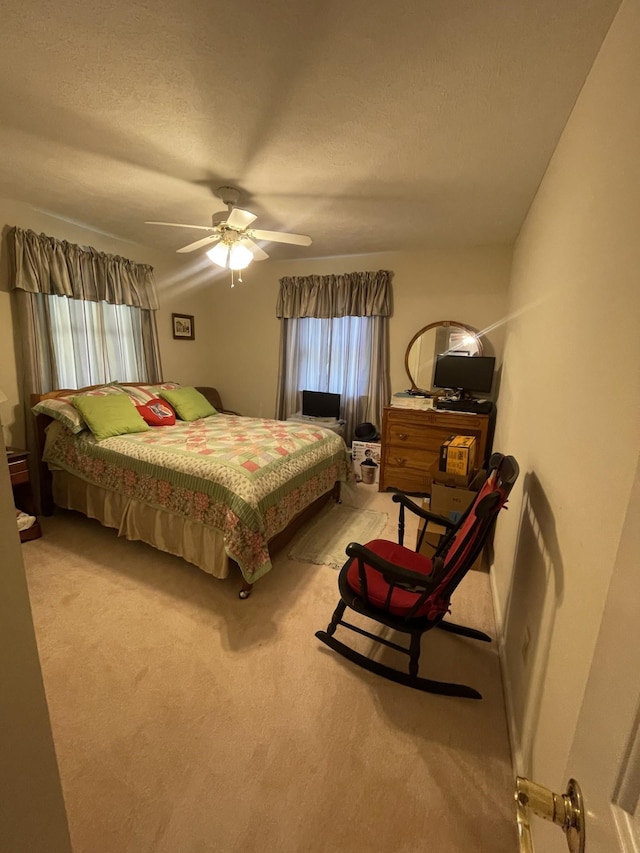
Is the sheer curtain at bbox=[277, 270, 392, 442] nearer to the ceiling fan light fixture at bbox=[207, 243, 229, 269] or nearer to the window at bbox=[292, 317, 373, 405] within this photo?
the window at bbox=[292, 317, 373, 405]

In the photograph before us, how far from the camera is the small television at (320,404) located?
427cm

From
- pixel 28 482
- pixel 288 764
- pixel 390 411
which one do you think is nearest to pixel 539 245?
pixel 390 411

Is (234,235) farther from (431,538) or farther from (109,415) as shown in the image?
(431,538)

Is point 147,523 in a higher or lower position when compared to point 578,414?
Result: lower

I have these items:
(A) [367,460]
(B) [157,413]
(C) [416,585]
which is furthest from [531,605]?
(B) [157,413]

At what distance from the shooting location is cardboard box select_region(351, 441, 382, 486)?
3908 mm

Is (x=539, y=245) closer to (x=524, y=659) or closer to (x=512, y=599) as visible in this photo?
(x=512, y=599)

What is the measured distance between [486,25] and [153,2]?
3.63 feet

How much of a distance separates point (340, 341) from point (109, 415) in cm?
258

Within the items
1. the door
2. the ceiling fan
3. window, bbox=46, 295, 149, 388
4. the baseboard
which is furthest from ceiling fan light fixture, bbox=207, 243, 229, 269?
the baseboard

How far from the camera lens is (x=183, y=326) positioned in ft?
14.7

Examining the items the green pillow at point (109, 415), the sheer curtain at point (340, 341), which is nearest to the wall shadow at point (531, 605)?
the sheer curtain at point (340, 341)

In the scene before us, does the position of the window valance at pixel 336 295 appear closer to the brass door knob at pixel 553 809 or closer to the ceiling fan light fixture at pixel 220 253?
the ceiling fan light fixture at pixel 220 253

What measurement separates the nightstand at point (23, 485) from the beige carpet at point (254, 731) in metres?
0.64
